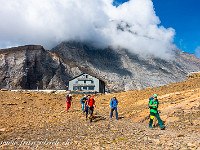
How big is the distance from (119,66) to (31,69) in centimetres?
7047

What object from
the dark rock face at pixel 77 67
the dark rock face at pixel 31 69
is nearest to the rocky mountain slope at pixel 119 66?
the dark rock face at pixel 77 67

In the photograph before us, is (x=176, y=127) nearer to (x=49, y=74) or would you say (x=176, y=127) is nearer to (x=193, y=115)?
(x=193, y=115)

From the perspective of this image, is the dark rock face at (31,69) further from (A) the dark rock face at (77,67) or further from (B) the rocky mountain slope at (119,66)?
(B) the rocky mountain slope at (119,66)

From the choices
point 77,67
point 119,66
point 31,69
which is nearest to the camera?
point 31,69

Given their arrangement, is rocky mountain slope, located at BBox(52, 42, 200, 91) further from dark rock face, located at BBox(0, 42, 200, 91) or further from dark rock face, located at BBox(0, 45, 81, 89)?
dark rock face, located at BBox(0, 45, 81, 89)

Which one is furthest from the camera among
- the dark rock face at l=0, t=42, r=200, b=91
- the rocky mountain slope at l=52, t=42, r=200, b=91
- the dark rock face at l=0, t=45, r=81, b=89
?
the rocky mountain slope at l=52, t=42, r=200, b=91

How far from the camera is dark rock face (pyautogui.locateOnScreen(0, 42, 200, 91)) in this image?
4060 inches

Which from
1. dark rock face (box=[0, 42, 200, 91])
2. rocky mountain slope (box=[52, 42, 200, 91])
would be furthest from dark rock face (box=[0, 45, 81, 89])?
rocky mountain slope (box=[52, 42, 200, 91])

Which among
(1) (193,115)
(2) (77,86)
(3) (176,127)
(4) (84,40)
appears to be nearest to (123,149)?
(3) (176,127)

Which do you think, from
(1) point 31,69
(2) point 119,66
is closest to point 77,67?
(1) point 31,69

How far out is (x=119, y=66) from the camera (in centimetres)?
14138

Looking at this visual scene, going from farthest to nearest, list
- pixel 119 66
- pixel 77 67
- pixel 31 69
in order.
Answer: pixel 119 66, pixel 77 67, pixel 31 69

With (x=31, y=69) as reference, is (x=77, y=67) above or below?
above

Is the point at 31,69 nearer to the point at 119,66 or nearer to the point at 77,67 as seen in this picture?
the point at 77,67
